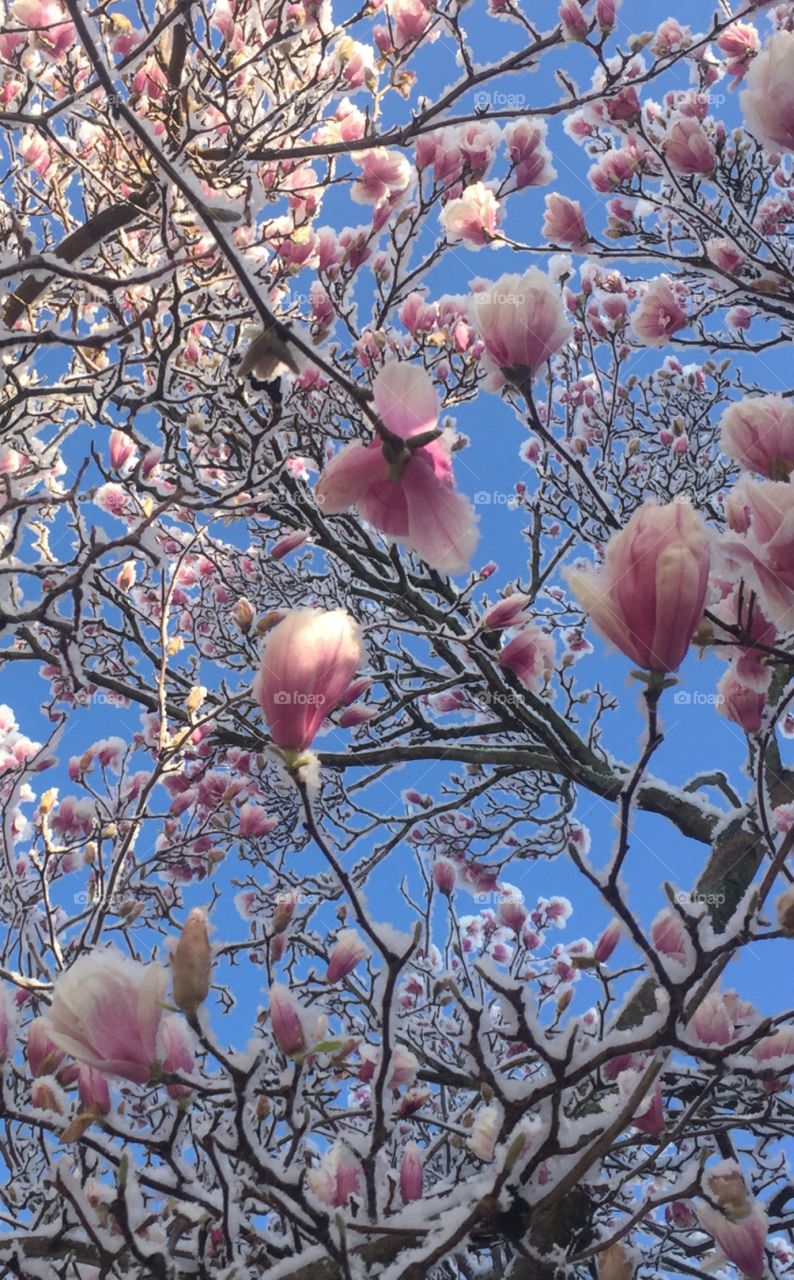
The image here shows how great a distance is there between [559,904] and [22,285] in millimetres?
5198

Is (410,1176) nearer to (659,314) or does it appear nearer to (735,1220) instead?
(735,1220)

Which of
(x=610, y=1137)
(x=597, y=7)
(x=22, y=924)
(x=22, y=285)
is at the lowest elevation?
(x=610, y=1137)

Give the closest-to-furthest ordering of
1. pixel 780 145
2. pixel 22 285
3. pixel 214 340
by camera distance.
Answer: pixel 780 145
pixel 22 285
pixel 214 340

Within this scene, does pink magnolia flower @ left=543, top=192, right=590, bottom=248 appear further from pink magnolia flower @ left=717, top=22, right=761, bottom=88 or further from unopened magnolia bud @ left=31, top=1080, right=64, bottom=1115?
unopened magnolia bud @ left=31, top=1080, right=64, bottom=1115

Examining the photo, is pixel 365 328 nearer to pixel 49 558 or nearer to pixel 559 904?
pixel 49 558

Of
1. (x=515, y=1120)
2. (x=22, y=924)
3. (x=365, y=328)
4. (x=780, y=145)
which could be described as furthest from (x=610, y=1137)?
(x=365, y=328)

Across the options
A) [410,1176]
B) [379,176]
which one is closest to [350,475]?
[410,1176]

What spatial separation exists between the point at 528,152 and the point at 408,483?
2791mm

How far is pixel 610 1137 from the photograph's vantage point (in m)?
1.23

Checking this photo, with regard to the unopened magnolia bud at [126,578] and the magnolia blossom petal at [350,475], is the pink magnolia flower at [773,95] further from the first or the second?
the unopened magnolia bud at [126,578]

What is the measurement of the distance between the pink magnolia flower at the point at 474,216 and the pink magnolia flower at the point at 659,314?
33.8 inches

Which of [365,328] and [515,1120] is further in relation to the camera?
[365,328]

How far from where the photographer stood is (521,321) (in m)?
1.63

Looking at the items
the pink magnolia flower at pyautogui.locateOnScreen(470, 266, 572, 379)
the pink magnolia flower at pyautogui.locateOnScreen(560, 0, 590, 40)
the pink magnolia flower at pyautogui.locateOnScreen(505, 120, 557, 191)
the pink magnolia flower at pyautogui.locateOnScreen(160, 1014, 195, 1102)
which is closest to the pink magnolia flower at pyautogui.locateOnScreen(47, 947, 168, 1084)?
the pink magnolia flower at pyautogui.locateOnScreen(160, 1014, 195, 1102)
